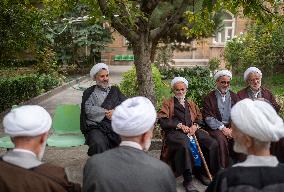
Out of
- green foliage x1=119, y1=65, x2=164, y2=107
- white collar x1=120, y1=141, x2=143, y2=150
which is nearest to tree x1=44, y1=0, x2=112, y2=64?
green foliage x1=119, y1=65, x2=164, y2=107

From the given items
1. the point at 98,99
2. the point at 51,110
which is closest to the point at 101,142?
the point at 98,99

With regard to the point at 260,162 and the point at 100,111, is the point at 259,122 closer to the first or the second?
the point at 260,162

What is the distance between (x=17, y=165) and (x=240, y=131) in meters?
1.44

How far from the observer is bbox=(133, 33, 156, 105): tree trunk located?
7543 mm

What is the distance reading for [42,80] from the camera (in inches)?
633

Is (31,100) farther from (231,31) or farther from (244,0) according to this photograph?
(231,31)

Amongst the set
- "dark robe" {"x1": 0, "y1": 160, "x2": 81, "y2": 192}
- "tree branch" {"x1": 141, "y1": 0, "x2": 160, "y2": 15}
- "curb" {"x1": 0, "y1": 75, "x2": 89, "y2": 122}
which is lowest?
"curb" {"x1": 0, "y1": 75, "x2": 89, "y2": 122}

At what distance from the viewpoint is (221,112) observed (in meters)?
6.21

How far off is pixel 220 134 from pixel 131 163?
335 cm

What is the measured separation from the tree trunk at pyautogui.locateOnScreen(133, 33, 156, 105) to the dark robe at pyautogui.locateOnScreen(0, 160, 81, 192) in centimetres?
497

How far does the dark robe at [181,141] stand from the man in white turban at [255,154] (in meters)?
2.89

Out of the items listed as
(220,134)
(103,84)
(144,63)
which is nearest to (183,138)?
(220,134)

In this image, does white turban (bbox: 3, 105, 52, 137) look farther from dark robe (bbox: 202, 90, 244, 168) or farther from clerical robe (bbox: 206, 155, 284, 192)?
dark robe (bbox: 202, 90, 244, 168)

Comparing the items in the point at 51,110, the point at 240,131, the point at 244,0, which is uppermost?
the point at 244,0
